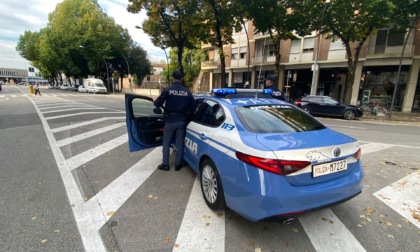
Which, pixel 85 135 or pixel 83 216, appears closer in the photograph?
pixel 83 216

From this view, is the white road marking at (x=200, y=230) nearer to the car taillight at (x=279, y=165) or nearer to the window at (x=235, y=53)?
the car taillight at (x=279, y=165)

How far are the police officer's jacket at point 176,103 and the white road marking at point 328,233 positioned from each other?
2540mm

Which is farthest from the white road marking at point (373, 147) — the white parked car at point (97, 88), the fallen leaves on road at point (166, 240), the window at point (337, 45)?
the white parked car at point (97, 88)

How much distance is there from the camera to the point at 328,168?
2494mm

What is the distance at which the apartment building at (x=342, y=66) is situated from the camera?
62.7 feet

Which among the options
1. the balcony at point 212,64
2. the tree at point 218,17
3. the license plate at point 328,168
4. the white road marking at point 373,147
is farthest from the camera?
the balcony at point 212,64

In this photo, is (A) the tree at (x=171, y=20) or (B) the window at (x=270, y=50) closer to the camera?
(A) the tree at (x=171, y=20)

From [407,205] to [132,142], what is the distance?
4747 millimetres

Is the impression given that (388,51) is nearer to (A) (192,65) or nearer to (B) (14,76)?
(A) (192,65)

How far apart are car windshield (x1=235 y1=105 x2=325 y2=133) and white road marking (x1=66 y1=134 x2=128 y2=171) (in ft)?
12.3

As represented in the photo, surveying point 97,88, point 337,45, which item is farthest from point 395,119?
point 97,88

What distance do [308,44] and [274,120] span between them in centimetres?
2439

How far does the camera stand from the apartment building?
19125mm

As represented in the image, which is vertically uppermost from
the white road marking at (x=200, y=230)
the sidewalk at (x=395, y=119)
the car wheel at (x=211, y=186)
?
the car wheel at (x=211, y=186)
